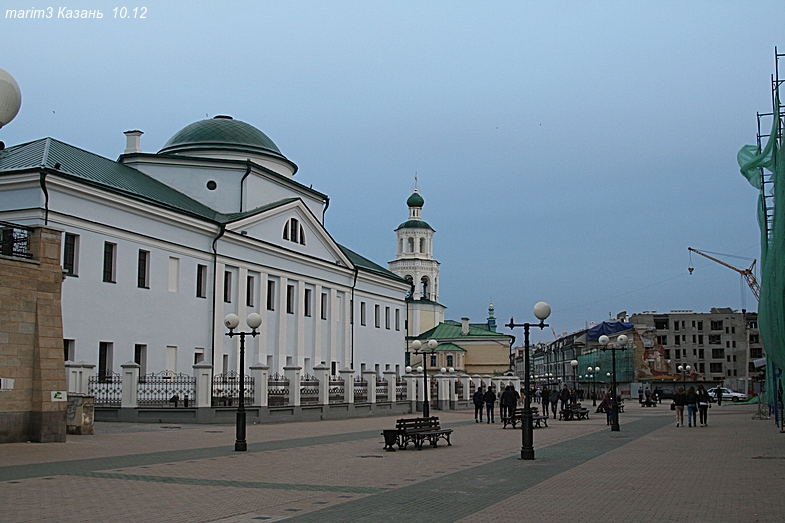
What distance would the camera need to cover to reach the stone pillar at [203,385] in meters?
30.2

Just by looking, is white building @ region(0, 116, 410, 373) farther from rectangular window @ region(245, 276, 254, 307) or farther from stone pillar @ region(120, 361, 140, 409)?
stone pillar @ region(120, 361, 140, 409)

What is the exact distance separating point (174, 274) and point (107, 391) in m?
8.74

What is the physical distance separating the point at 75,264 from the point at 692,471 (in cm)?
2478

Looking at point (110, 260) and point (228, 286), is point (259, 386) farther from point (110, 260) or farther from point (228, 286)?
point (228, 286)

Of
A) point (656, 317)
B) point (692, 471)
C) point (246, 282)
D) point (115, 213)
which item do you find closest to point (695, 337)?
point (656, 317)

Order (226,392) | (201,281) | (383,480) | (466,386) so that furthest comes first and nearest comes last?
1. (466,386)
2. (201,281)
3. (226,392)
4. (383,480)

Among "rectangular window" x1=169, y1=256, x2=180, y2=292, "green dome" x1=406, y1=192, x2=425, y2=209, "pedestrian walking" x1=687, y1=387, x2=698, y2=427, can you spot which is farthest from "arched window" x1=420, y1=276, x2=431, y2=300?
"pedestrian walking" x1=687, y1=387, x2=698, y2=427

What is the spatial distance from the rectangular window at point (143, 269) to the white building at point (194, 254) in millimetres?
53

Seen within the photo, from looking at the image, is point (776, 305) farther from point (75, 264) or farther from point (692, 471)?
point (75, 264)

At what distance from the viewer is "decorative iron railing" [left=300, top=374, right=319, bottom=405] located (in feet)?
116

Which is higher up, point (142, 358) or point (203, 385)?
point (142, 358)

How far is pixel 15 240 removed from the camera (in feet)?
66.1

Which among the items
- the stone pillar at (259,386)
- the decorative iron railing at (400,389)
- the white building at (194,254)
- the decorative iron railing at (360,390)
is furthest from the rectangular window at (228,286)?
the stone pillar at (259,386)

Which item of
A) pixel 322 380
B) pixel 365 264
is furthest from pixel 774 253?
pixel 365 264
